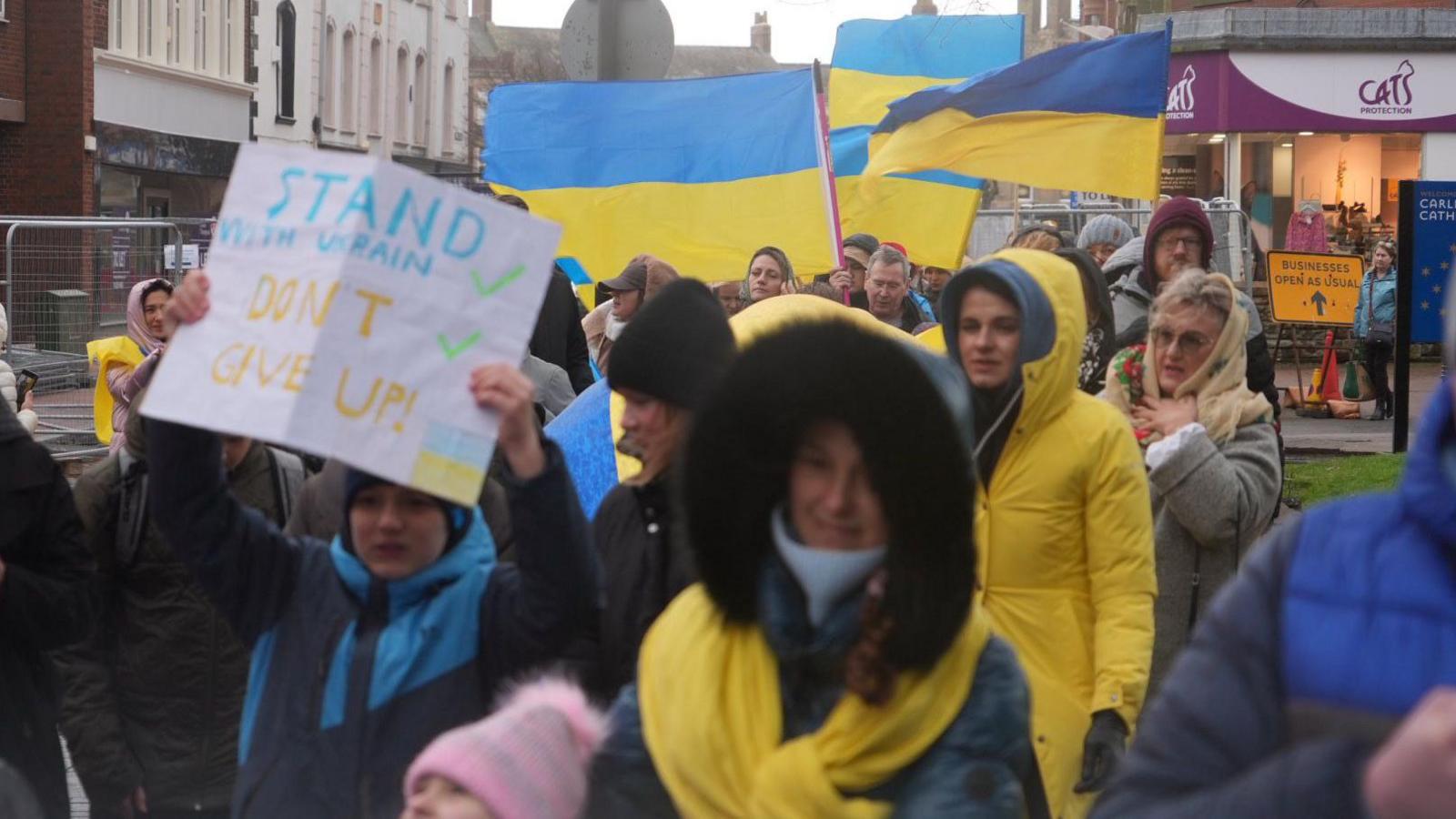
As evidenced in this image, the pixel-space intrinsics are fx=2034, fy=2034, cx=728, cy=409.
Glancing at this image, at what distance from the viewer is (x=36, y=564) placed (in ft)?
12.9

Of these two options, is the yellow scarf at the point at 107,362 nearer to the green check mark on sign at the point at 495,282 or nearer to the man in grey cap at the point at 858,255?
the man in grey cap at the point at 858,255

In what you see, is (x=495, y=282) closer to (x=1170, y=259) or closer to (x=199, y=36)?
(x=1170, y=259)

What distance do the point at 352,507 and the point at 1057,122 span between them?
6.51 m

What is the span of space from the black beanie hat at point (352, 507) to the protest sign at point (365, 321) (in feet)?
0.87

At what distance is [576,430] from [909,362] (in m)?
2.46

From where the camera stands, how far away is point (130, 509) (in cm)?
491

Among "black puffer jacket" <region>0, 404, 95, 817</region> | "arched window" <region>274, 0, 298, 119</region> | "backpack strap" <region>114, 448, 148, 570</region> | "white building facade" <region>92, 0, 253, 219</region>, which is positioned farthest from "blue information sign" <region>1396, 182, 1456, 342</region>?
"arched window" <region>274, 0, 298, 119</region>

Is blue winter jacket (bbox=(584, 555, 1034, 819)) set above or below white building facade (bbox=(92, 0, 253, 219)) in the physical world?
below

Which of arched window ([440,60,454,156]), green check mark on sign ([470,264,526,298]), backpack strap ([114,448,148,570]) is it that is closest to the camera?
green check mark on sign ([470,264,526,298])

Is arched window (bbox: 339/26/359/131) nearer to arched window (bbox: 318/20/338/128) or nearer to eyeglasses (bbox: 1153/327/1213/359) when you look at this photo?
arched window (bbox: 318/20/338/128)

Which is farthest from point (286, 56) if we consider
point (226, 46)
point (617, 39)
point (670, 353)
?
point (670, 353)

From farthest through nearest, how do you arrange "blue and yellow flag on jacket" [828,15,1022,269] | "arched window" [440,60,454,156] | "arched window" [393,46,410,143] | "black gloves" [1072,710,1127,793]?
1. "arched window" [440,60,454,156]
2. "arched window" [393,46,410,143]
3. "blue and yellow flag on jacket" [828,15,1022,269]
4. "black gloves" [1072,710,1127,793]

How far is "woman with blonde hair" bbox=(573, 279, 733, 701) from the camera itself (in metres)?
3.56

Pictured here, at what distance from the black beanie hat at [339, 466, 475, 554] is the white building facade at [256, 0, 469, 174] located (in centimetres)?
3953
